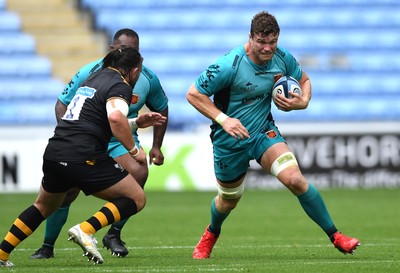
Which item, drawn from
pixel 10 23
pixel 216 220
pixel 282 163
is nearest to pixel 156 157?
pixel 216 220

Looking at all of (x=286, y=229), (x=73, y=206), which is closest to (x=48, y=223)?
(x=286, y=229)

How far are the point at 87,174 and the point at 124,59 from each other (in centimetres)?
108

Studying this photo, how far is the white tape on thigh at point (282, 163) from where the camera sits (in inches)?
352

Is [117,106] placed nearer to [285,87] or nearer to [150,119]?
[150,119]

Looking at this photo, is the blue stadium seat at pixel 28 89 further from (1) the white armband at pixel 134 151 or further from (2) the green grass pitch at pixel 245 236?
(1) the white armband at pixel 134 151

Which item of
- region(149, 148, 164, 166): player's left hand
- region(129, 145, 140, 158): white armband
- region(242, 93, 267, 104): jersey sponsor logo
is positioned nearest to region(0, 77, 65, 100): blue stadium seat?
region(149, 148, 164, 166): player's left hand

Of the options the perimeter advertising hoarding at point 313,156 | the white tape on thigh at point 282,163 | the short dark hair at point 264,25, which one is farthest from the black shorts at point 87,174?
the perimeter advertising hoarding at point 313,156

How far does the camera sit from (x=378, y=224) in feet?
45.0

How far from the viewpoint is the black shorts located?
319 inches

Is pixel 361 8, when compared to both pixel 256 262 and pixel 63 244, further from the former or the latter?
pixel 256 262

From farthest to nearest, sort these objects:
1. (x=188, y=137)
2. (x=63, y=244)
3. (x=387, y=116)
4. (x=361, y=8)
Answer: (x=361, y=8), (x=387, y=116), (x=188, y=137), (x=63, y=244)

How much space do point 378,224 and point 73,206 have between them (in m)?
6.15

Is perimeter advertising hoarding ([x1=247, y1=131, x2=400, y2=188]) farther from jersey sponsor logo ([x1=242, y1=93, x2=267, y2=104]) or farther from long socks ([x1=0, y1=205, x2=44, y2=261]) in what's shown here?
long socks ([x1=0, y1=205, x2=44, y2=261])

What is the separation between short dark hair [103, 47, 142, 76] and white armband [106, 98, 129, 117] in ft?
1.54
